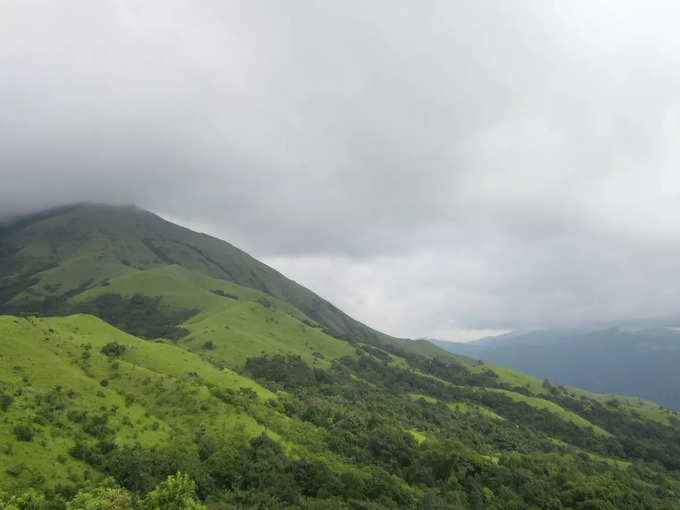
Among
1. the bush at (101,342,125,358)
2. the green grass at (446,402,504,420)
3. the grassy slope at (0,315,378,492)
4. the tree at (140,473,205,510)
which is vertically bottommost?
the green grass at (446,402,504,420)

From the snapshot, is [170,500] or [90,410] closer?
[170,500]

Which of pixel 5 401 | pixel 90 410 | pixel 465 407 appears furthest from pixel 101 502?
pixel 465 407

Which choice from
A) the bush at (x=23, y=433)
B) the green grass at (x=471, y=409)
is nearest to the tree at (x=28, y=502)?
the bush at (x=23, y=433)

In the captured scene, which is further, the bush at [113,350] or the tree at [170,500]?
the bush at [113,350]

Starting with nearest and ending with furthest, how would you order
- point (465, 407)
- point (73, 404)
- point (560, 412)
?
point (73, 404) < point (465, 407) < point (560, 412)

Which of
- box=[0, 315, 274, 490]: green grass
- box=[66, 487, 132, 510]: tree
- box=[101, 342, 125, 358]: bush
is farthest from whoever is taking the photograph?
box=[101, 342, 125, 358]: bush

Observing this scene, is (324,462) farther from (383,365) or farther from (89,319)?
(383,365)

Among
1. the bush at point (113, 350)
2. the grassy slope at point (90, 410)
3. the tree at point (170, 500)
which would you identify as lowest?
the grassy slope at point (90, 410)

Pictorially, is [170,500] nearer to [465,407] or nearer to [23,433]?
[23,433]

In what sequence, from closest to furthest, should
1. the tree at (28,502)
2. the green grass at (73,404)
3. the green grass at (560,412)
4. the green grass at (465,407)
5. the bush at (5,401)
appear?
the tree at (28,502), the green grass at (73,404), the bush at (5,401), the green grass at (465,407), the green grass at (560,412)

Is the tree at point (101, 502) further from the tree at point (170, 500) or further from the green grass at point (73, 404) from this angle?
the green grass at point (73, 404)

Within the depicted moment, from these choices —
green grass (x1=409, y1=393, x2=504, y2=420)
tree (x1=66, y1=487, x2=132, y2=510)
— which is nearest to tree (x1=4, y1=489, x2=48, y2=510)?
tree (x1=66, y1=487, x2=132, y2=510)

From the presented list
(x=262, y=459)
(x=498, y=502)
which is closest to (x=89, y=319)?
(x=262, y=459)

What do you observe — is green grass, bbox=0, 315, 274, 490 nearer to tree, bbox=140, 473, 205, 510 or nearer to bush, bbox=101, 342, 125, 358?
bush, bbox=101, 342, 125, 358
